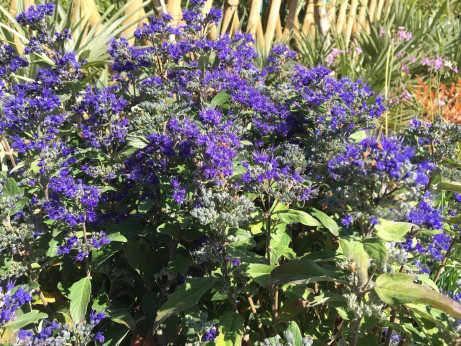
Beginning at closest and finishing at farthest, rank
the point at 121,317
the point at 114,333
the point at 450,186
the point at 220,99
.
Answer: the point at 450,186 < the point at 121,317 < the point at 114,333 < the point at 220,99

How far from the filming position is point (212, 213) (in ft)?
5.23

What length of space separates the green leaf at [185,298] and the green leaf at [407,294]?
2.41ft

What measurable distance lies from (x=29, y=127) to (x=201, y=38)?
4.51 ft

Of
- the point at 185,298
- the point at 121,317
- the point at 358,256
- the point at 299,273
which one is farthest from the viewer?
the point at 121,317

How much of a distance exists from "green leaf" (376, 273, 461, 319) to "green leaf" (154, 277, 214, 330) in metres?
0.73

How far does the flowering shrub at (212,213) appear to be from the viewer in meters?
1.49

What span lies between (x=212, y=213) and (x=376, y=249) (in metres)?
0.66

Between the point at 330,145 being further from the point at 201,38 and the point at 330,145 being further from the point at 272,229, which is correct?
the point at 201,38

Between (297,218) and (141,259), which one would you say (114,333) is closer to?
(141,259)

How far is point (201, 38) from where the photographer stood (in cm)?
285

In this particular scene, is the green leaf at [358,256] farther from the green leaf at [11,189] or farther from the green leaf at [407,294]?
the green leaf at [11,189]

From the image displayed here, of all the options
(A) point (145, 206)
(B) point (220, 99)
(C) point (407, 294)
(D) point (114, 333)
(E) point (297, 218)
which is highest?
(B) point (220, 99)

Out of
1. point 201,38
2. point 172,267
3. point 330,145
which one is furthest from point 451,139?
point 201,38

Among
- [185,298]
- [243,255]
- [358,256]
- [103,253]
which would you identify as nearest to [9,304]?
[103,253]
